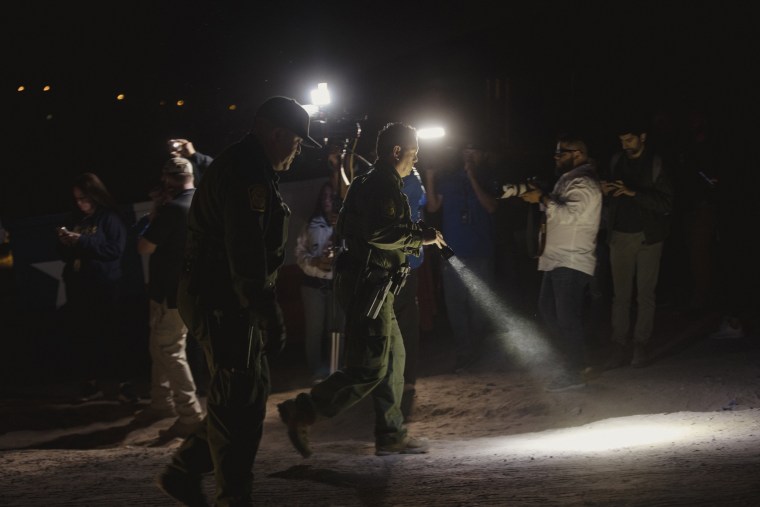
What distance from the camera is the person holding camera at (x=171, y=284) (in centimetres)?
651

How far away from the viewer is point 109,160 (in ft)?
41.6

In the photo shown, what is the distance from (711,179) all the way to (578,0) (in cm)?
503

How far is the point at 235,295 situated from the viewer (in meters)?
3.84

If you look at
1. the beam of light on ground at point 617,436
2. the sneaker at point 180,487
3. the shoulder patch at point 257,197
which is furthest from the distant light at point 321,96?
the sneaker at point 180,487

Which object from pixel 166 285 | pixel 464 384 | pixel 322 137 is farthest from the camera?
pixel 322 137

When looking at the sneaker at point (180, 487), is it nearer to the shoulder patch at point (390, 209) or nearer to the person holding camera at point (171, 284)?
the shoulder patch at point (390, 209)

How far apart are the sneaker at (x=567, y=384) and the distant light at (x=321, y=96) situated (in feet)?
13.6

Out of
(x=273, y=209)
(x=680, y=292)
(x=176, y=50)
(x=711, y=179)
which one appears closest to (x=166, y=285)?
(x=273, y=209)

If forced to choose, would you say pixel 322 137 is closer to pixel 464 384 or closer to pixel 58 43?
pixel 464 384

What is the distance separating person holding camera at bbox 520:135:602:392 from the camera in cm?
714

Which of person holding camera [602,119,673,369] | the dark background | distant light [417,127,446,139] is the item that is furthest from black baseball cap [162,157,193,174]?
the dark background

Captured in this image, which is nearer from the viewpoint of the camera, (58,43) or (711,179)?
(711,179)

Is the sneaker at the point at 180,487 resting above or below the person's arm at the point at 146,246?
below

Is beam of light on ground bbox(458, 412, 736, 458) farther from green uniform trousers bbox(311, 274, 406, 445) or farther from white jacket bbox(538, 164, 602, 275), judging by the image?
white jacket bbox(538, 164, 602, 275)
